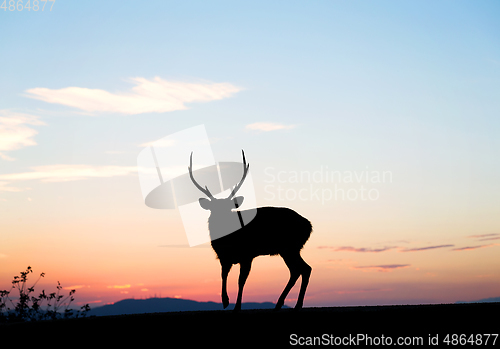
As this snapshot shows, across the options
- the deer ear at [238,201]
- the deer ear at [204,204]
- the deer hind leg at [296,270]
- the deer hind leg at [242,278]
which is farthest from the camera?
the deer ear at [238,201]

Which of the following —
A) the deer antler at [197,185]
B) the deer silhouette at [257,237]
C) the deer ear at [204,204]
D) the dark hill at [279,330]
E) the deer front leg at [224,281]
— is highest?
the deer antler at [197,185]

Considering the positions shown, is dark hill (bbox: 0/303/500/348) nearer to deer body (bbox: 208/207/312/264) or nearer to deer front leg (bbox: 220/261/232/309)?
deer front leg (bbox: 220/261/232/309)

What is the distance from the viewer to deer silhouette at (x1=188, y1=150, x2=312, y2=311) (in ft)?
46.5

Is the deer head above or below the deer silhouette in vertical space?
above

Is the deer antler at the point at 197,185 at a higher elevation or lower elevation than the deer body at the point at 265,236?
higher

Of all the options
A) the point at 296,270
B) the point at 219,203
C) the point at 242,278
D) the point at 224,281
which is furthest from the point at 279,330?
the point at 219,203

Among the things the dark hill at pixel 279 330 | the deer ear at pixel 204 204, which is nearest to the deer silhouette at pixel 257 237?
the deer ear at pixel 204 204

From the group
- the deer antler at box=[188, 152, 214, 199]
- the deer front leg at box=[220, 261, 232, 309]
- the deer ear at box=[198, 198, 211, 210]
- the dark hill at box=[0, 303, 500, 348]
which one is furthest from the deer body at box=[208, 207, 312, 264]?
the dark hill at box=[0, 303, 500, 348]

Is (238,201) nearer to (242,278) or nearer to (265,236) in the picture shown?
(265,236)

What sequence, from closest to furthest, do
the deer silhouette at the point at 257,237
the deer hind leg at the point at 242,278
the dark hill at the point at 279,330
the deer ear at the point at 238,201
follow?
the dark hill at the point at 279,330
the deer hind leg at the point at 242,278
the deer silhouette at the point at 257,237
the deer ear at the point at 238,201

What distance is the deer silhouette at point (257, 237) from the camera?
1419 centimetres

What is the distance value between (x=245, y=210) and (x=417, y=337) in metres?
6.91

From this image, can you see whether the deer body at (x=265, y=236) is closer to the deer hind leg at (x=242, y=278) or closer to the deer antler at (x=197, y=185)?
the deer hind leg at (x=242, y=278)

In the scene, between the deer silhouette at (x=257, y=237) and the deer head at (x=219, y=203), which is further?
the deer head at (x=219, y=203)
